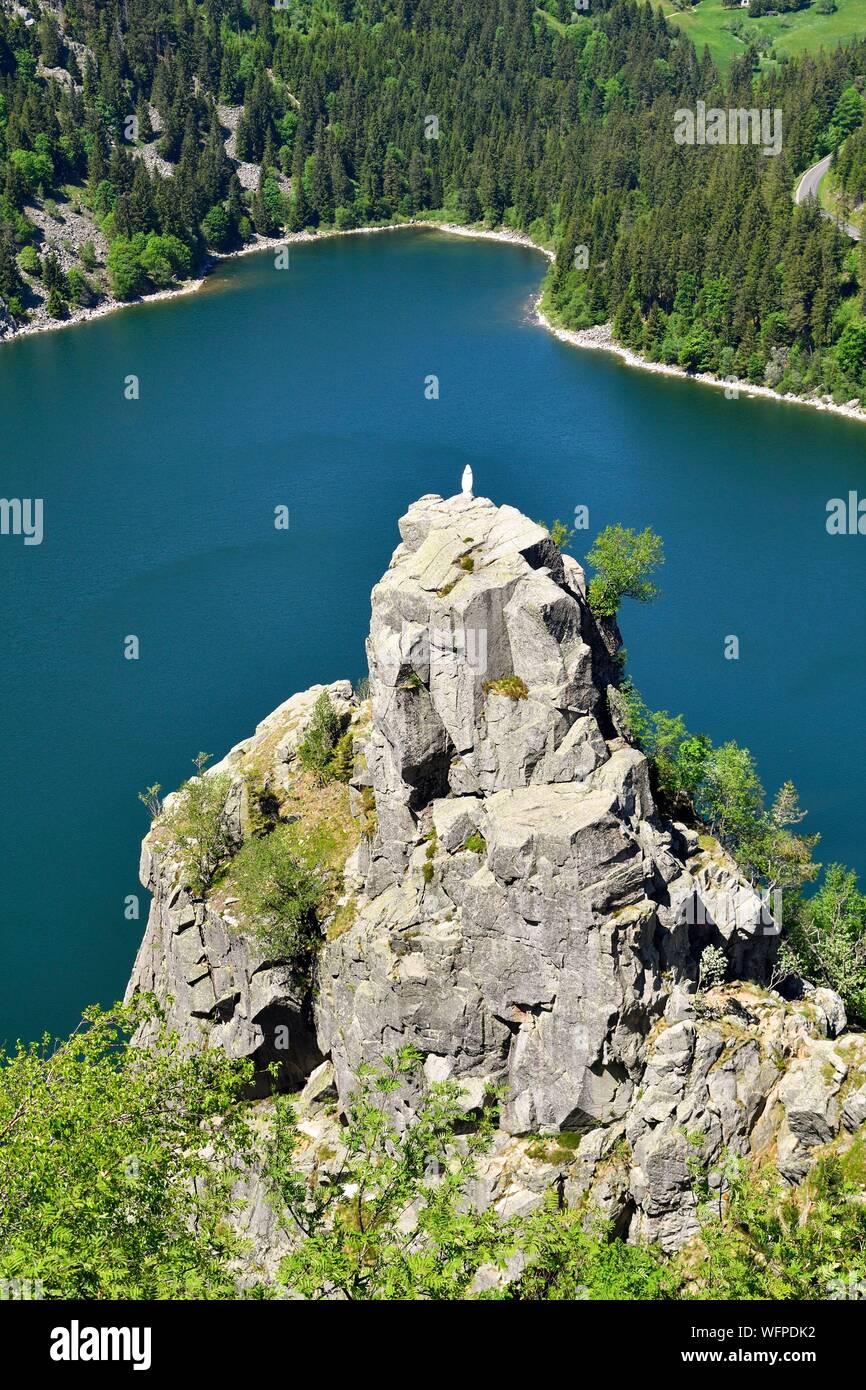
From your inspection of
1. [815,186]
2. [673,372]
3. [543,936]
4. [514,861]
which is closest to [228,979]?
[543,936]

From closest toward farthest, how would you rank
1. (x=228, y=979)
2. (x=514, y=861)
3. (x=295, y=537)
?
1. (x=514, y=861)
2. (x=228, y=979)
3. (x=295, y=537)

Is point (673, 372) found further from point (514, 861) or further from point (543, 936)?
point (543, 936)

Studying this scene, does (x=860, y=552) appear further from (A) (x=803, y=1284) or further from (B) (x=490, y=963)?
(A) (x=803, y=1284)

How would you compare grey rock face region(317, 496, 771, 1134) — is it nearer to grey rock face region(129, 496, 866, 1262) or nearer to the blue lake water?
grey rock face region(129, 496, 866, 1262)

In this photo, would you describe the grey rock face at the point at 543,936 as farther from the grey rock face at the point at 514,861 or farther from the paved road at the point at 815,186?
the paved road at the point at 815,186

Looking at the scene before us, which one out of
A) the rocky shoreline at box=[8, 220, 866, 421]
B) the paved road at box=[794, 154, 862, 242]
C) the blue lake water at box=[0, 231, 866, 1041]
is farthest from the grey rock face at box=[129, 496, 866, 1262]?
the paved road at box=[794, 154, 862, 242]

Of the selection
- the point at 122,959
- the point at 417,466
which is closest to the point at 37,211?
the point at 417,466

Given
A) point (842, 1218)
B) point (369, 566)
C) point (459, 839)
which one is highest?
point (369, 566)

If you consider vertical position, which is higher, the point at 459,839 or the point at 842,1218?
the point at 459,839
